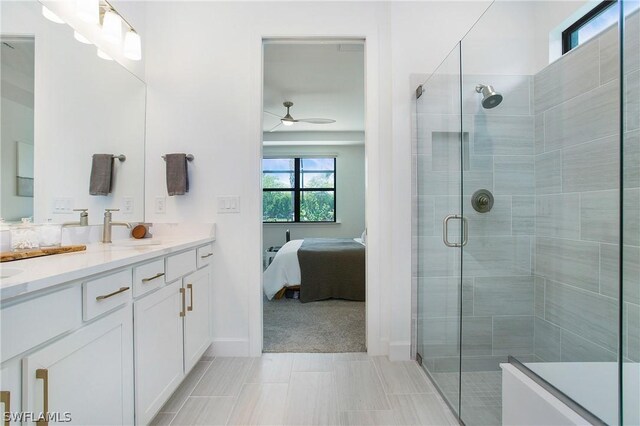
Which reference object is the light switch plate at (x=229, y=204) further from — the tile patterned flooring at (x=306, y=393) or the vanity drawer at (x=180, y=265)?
the tile patterned flooring at (x=306, y=393)

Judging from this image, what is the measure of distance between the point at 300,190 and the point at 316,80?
3.01 metres

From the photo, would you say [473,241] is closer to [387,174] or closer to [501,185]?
[501,185]

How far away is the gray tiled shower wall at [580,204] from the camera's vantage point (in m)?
1.38

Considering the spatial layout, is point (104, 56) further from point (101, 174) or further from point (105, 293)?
point (105, 293)

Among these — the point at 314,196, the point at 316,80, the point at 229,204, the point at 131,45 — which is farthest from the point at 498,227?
the point at 314,196

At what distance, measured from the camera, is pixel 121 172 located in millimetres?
1988

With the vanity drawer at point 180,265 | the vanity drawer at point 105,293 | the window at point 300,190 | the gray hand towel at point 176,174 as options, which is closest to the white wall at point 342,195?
the window at point 300,190

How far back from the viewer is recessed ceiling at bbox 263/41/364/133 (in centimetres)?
→ 297

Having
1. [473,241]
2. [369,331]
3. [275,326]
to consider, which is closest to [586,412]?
[473,241]

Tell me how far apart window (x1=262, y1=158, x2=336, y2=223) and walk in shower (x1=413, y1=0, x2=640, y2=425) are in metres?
4.68

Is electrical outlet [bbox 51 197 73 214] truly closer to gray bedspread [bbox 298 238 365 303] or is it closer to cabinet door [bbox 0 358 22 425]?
cabinet door [bbox 0 358 22 425]

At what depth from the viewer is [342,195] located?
646cm

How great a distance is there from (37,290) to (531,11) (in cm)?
257

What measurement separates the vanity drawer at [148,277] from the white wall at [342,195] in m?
4.91
